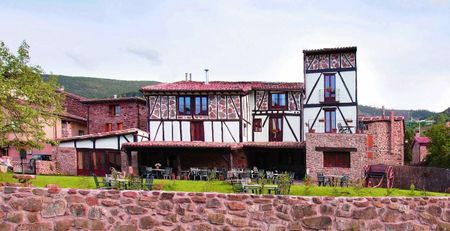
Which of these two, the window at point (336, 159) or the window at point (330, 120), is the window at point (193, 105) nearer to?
the window at point (330, 120)

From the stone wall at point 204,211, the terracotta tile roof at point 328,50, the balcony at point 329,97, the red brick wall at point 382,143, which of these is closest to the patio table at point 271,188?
Result: the stone wall at point 204,211

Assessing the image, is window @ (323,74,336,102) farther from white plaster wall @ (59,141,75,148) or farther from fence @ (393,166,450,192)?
white plaster wall @ (59,141,75,148)

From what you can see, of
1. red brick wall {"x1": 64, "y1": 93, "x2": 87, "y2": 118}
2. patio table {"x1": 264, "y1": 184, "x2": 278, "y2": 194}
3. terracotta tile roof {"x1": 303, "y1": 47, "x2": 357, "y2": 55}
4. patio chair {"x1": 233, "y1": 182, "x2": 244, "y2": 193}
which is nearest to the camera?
patio table {"x1": 264, "y1": 184, "x2": 278, "y2": 194}

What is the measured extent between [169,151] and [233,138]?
180 inches

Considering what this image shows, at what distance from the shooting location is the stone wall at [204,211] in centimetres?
1107

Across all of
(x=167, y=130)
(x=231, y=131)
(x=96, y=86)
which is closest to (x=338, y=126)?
(x=231, y=131)

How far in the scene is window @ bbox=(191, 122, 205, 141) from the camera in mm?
29953

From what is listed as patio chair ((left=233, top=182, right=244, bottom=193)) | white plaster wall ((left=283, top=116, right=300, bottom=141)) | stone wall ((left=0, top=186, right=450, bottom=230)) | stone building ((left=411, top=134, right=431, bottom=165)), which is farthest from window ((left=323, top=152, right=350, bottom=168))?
stone building ((left=411, top=134, right=431, bottom=165))

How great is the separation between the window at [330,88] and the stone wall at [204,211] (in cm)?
1931

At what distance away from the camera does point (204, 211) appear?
36.8 ft

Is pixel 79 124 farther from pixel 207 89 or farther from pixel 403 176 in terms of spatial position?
pixel 403 176

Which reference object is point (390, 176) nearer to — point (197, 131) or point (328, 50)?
point (328, 50)

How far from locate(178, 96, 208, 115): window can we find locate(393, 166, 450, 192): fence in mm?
13555

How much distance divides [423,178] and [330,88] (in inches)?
345
